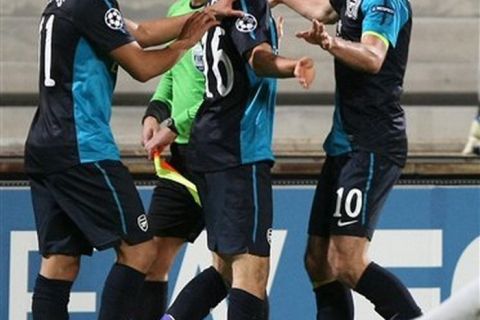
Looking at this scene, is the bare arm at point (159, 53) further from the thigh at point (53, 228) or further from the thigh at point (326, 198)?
the thigh at point (326, 198)

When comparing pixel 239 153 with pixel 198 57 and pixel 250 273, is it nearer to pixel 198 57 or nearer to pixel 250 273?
pixel 250 273

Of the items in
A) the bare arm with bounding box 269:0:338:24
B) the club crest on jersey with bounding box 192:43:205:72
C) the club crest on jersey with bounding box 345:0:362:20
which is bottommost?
the club crest on jersey with bounding box 192:43:205:72

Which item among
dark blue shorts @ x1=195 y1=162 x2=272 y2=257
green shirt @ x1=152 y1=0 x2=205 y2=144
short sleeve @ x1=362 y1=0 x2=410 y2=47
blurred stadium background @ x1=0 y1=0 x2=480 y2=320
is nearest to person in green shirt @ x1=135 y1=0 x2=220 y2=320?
green shirt @ x1=152 y1=0 x2=205 y2=144

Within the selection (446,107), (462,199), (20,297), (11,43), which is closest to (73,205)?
(20,297)

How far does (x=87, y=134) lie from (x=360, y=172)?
99cm

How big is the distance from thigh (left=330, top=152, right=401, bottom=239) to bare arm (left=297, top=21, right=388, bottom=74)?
0.37 metres

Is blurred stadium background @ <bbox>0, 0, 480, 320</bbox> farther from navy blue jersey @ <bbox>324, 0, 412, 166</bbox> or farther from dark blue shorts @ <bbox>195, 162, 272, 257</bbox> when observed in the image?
dark blue shorts @ <bbox>195, 162, 272, 257</bbox>

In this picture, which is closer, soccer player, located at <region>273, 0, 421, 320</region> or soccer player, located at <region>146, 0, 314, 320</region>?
soccer player, located at <region>146, 0, 314, 320</region>

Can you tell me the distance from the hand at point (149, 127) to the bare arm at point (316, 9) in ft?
2.19

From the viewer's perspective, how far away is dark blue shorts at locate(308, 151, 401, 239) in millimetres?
5973

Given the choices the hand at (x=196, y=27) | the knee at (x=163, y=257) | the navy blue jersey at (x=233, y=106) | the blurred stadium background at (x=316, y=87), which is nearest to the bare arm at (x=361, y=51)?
the navy blue jersey at (x=233, y=106)

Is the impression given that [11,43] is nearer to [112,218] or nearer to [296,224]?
[296,224]

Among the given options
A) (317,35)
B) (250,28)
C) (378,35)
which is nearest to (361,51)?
(378,35)

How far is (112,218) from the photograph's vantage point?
572 cm
